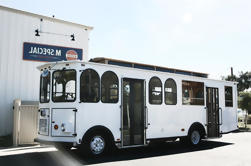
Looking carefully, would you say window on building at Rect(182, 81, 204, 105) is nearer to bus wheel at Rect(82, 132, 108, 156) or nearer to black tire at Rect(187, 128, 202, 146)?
black tire at Rect(187, 128, 202, 146)

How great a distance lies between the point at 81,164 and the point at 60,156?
158cm

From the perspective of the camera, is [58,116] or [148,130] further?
[148,130]

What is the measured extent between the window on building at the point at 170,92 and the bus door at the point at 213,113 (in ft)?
6.93

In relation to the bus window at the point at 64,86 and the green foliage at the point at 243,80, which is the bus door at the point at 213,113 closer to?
the bus window at the point at 64,86

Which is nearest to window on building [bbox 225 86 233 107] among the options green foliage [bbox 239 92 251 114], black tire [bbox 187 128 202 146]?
black tire [bbox 187 128 202 146]

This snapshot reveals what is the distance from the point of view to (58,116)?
26.5 ft

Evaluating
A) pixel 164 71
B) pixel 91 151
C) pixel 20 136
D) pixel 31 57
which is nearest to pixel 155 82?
pixel 164 71

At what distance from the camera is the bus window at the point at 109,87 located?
8.54 meters

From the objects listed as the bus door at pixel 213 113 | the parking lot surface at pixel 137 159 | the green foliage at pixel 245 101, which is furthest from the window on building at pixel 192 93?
the green foliage at pixel 245 101

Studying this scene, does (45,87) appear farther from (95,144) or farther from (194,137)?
(194,137)

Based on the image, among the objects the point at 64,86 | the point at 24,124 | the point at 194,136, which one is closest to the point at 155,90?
the point at 194,136

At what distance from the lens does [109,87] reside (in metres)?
8.70

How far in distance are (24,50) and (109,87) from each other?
7.51m

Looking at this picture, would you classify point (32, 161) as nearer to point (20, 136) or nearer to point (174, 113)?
point (20, 136)
